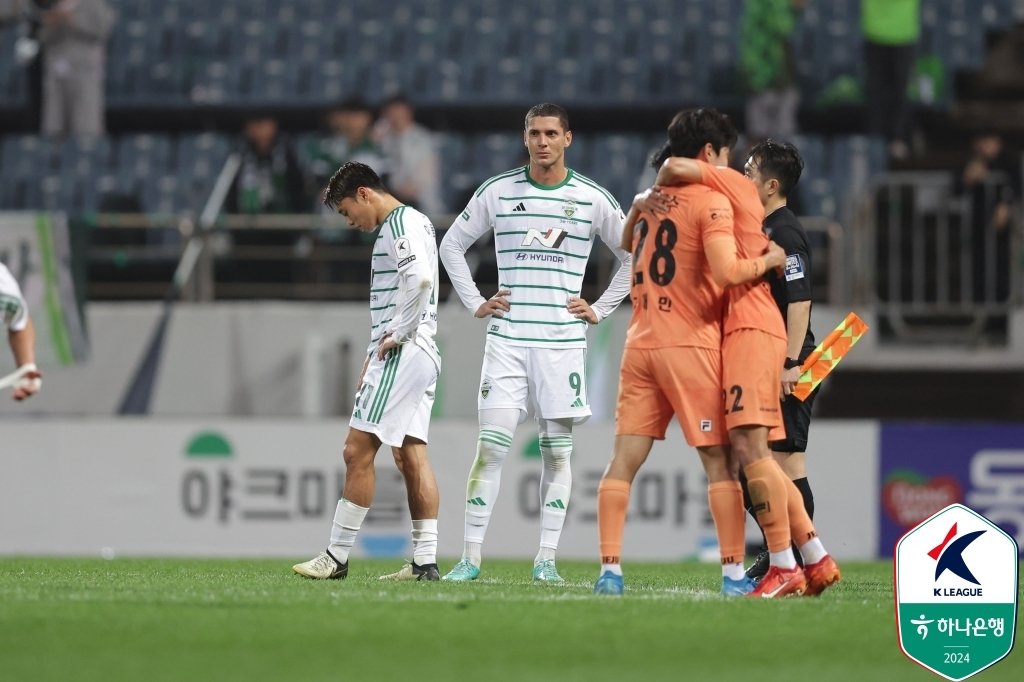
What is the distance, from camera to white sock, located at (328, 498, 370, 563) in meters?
8.46

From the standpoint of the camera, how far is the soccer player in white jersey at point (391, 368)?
8422mm

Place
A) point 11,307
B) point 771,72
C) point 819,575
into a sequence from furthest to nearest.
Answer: point 771,72
point 11,307
point 819,575

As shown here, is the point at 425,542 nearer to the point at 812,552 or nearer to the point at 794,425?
the point at 794,425

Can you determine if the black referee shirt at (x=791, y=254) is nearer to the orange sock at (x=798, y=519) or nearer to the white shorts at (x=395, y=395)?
the orange sock at (x=798, y=519)

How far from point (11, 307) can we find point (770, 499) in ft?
11.8

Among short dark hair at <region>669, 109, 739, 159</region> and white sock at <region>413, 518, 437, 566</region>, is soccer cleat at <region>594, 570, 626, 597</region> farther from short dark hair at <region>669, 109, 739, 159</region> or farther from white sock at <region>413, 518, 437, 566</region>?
short dark hair at <region>669, 109, 739, 159</region>

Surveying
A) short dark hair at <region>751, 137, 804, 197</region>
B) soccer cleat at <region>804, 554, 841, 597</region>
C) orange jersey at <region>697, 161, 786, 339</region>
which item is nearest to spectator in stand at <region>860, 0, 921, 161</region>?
short dark hair at <region>751, 137, 804, 197</region>

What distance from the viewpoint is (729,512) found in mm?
7207

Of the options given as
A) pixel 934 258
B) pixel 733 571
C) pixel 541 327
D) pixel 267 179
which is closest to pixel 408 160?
pixel 267 179

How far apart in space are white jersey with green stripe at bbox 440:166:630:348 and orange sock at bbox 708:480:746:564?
5.57 feet

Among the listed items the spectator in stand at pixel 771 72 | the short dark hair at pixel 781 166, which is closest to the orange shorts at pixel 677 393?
the short dark hair at pixel 781 166

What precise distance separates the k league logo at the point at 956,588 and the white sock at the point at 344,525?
3172 millimetres

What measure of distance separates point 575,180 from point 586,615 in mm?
3001

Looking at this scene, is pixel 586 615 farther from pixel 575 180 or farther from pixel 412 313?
pixel 575 180
